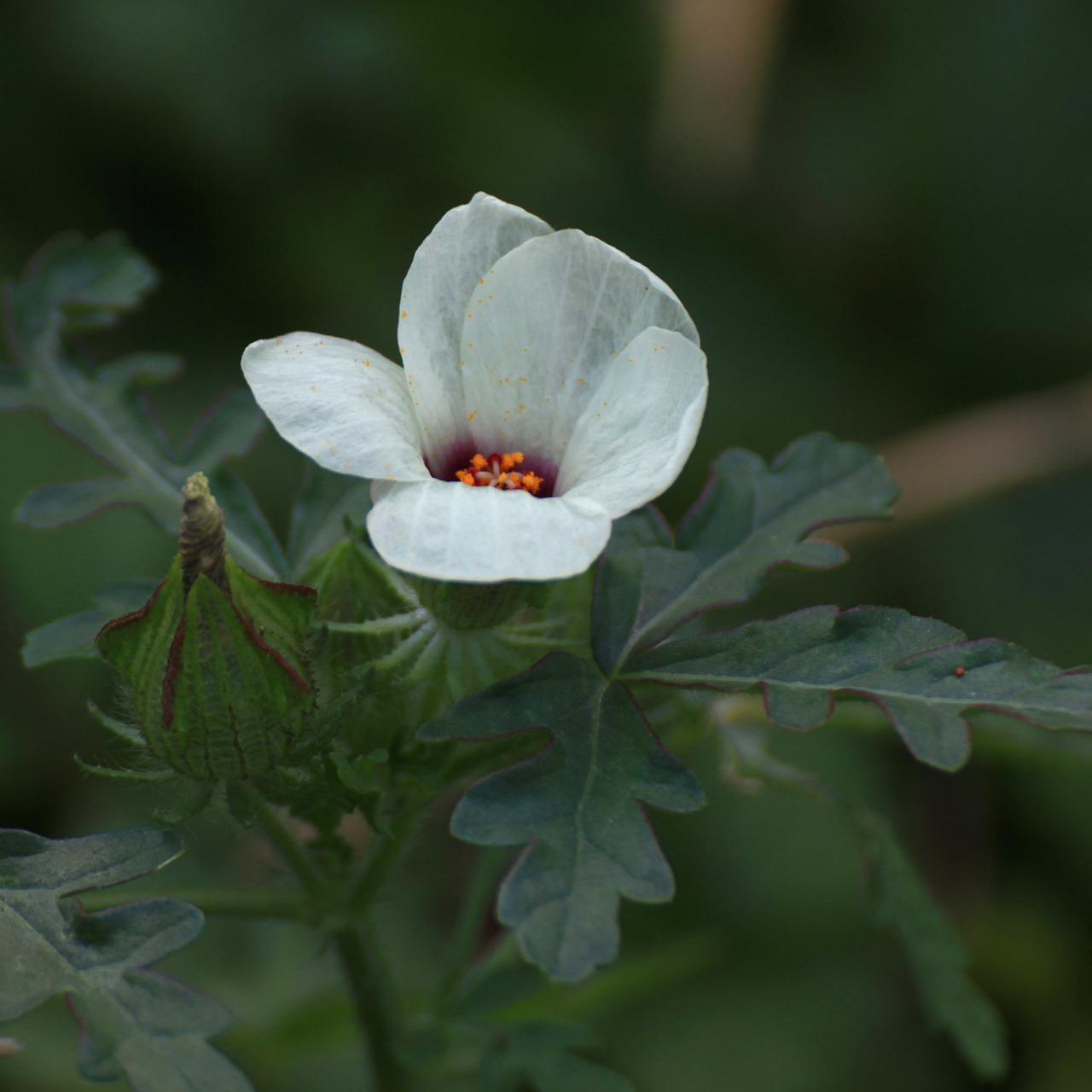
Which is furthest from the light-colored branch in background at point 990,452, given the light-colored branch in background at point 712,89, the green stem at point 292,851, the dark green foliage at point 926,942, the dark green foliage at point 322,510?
the green stem at point 292,851

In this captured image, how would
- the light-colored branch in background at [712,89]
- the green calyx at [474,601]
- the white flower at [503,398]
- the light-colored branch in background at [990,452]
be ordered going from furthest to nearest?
the light-colored branch in background at [712,89] → the light-colored branch in background at [990,452] → the green calyx at [474,601] → the white flower at [503,398]

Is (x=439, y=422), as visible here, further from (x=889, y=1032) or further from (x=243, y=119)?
(x=243, y=119)

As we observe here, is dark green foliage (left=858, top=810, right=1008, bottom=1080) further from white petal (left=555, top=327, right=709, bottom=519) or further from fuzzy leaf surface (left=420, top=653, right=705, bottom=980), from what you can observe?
white petal (left=555, top=327, right=709, bottom=519)

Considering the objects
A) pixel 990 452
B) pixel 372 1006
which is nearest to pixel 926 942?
pixel 372 1006

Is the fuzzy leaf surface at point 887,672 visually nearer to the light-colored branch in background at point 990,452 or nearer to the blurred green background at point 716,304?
the blurred green background at point 716,304

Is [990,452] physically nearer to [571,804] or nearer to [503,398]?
[503,398]

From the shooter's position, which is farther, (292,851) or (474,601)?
(292,851)
